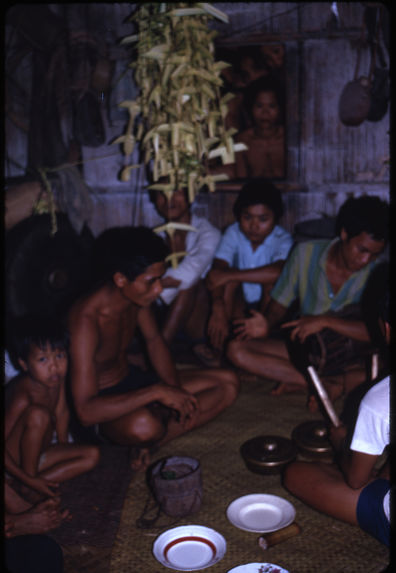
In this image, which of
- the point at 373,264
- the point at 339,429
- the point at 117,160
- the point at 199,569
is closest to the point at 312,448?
the point at 339,429

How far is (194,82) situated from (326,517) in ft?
8.26

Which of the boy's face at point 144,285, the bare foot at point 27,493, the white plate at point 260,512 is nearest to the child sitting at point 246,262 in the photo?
the boy's face at point 144,285

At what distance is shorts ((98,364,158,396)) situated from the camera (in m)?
3.47

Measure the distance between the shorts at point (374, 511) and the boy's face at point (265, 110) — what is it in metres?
4.28

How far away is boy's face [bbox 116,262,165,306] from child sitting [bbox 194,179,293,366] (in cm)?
130

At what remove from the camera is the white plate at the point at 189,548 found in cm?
233

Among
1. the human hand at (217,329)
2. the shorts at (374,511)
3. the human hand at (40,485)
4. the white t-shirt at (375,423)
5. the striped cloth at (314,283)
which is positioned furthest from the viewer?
the human hand at (217,329)

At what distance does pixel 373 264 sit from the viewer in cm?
406

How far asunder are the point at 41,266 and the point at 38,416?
265 cm

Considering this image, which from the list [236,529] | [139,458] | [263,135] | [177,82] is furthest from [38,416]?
[263,135]

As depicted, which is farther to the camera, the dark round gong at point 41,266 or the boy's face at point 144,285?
the dark round gong at point 41,266

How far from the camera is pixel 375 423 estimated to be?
213cm

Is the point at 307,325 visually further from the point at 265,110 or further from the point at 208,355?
the point at 265,110

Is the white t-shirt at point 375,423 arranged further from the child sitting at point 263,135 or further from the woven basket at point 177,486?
the child sitting at point 263,135
